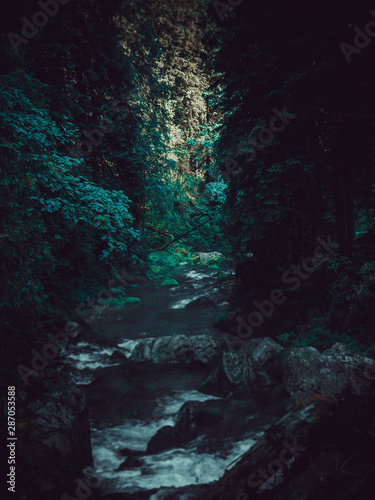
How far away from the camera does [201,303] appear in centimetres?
1814

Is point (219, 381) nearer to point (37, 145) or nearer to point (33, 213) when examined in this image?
point (33, 213)

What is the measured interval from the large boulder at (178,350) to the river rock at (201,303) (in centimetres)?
645

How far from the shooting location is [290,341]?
29.2 feet

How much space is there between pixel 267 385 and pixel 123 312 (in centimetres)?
1215

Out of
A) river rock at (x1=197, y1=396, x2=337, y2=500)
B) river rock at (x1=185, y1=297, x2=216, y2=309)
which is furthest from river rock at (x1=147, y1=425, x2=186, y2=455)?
river rock at (x1=185, y1=297, x2=216, y2=309)

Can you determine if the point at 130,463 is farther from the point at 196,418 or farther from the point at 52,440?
the point at 52,440

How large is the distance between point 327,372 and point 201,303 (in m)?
12.8

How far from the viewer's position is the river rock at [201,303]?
59.1ft

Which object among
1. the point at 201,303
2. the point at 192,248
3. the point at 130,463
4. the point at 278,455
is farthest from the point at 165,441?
the point at 201,303

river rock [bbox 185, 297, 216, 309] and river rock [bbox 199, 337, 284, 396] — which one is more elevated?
river rock [bbox 185, 297, 216, 309]

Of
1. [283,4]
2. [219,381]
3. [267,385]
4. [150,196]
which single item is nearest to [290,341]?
[267,385]

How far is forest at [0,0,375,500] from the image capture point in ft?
12.4

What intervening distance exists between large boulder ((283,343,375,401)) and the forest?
0.04m

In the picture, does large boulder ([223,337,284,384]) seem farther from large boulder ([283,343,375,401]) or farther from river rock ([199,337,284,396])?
large boulder ([283,343,375,401])
